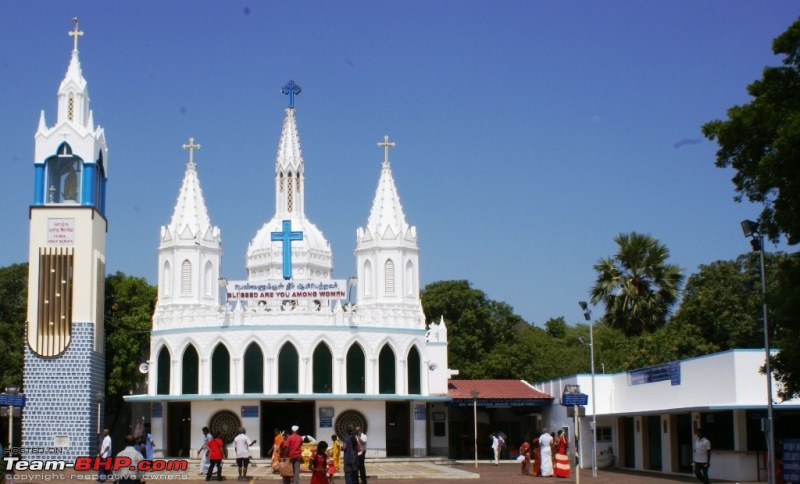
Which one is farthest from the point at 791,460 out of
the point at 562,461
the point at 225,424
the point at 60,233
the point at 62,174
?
the point at 62,174

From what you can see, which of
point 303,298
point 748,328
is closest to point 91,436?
point 303,298

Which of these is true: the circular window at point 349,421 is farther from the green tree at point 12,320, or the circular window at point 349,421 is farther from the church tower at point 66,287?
the green tree at point 12,320

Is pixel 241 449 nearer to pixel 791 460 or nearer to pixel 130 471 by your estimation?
pixel 130 471

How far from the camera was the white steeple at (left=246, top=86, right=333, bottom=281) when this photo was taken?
189 ft

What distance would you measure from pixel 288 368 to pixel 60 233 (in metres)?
11.8

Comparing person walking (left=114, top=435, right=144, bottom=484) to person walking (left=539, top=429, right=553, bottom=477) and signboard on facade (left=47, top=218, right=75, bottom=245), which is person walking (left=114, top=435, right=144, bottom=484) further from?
signboard on facade (left=47, top=218, right=75, bottom=245)

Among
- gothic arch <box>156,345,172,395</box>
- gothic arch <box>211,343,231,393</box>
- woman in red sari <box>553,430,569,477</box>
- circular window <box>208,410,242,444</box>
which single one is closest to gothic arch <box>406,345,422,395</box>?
circular window <box>208,410,242,444</box>

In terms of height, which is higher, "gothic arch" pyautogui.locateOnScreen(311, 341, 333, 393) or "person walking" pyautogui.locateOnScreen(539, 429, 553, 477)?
"gothic arch" pyautogui.locateOnScreen(311, 341, 333, 393)

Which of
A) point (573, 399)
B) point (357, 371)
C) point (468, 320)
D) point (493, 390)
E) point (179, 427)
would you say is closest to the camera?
point (573, 399)

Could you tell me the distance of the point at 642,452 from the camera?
3931 centimetres

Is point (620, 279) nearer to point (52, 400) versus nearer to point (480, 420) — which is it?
point (480, 420)

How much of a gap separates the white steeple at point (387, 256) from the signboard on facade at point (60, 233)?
13.0m

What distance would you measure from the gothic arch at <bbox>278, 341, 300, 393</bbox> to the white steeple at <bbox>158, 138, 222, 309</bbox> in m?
6.17

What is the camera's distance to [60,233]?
1980 inches
